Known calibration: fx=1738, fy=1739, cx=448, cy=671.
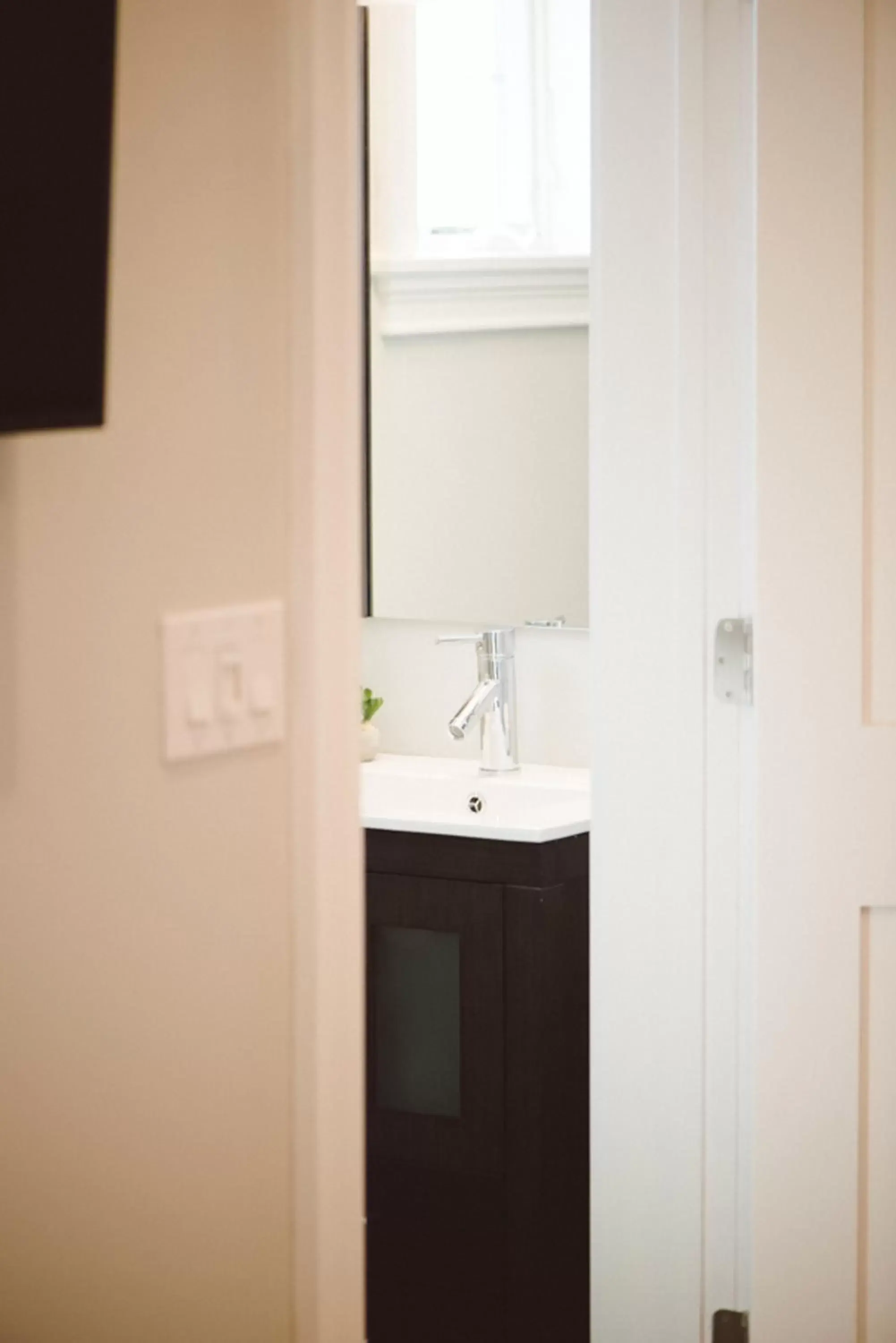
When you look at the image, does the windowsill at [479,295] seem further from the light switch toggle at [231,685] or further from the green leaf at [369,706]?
the light switch toggle at [231,685]

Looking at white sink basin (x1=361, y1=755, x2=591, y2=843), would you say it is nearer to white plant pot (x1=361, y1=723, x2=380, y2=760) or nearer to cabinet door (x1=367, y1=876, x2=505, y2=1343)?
white plant pot (x1=361, y1=723, x2=380, y2=760)

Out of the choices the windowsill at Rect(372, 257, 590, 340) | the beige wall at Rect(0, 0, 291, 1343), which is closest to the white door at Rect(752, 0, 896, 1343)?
→ the beige wall at Rect(0, 0, 291, 1343)

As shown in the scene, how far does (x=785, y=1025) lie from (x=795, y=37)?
3.58 feet

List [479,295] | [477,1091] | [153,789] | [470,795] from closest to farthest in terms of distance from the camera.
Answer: [153,789], [477,1091], [470,795], [479,295]

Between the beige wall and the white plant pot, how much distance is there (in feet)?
4.74

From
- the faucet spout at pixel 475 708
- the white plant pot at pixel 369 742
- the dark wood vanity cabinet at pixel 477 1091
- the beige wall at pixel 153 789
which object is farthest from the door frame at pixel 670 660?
the beige wall at pixel 153 789

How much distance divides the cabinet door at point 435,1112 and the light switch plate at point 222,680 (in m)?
1.10

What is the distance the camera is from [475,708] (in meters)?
2.72

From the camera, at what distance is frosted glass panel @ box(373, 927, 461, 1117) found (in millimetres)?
2459

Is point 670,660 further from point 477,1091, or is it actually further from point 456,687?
point 456,687

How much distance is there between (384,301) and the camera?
2879 millimetres

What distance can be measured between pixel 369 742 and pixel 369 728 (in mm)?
23

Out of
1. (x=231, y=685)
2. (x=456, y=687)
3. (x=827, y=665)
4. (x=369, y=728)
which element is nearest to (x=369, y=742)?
(x=369, y=728)

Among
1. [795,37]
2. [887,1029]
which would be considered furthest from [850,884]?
[795,37]
